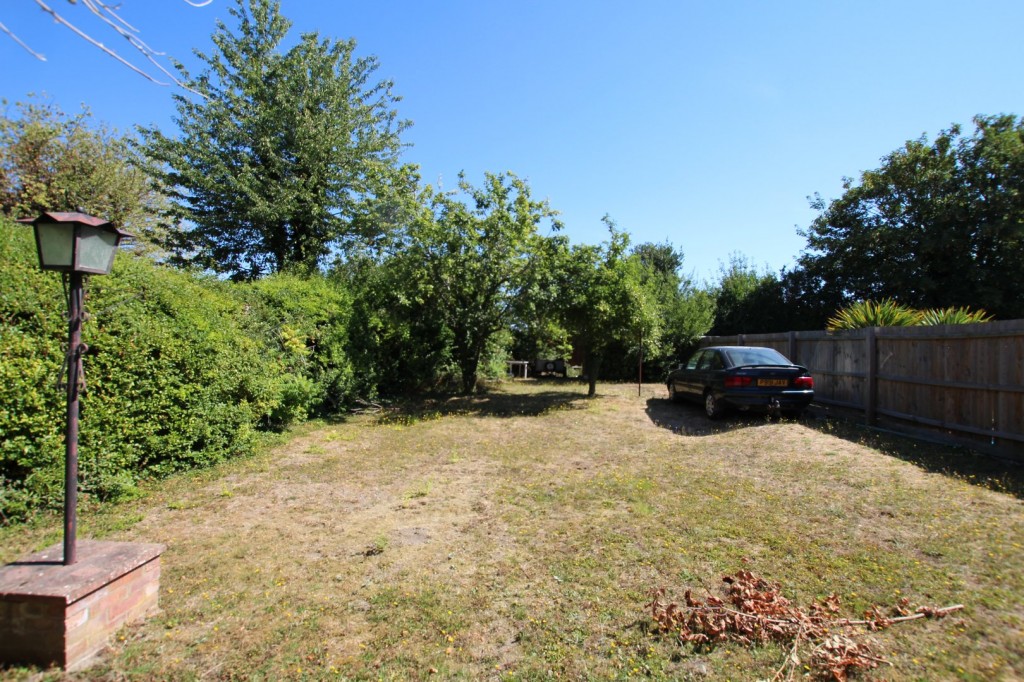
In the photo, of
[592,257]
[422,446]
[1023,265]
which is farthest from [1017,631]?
[1023,265]

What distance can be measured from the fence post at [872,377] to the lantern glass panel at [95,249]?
11000 mm

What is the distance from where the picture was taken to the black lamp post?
3006 millimetres

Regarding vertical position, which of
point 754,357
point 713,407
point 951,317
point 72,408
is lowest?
point 713,407

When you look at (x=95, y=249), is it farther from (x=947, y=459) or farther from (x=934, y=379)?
(x=934, y=379)

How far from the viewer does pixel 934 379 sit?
303 inches

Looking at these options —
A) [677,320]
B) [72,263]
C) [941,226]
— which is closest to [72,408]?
[72,263]

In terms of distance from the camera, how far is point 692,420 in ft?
33.2

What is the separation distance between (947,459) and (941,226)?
1657 centimetres

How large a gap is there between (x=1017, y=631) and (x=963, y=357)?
19.1 feet

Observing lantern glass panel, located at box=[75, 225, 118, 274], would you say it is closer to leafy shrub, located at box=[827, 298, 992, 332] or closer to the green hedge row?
the green hedge row

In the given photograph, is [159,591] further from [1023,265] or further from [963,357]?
[1023,265]

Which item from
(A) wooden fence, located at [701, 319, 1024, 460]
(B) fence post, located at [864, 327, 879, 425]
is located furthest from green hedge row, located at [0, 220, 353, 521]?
(B) fence post, located at [864, 327, 879, 425]

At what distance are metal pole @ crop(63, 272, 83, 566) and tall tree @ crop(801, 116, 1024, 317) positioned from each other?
2359 cm

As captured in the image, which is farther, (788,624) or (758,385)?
(758,385)
